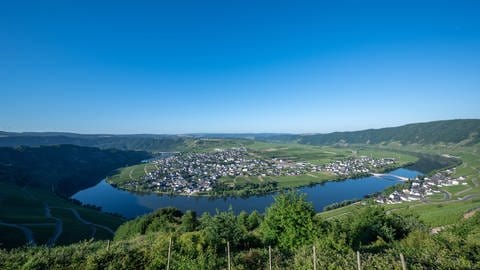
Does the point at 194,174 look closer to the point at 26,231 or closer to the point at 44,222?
the point at 44,222

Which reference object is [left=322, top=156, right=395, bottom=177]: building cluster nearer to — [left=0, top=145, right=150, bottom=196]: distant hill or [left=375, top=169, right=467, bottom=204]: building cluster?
[left=375, top=169, right=467, bottom=204]: building cluster

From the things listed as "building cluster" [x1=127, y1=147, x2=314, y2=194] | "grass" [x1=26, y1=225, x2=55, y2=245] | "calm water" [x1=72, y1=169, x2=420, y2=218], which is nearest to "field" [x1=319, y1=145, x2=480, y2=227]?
"calm water" [x1=72, y1=169, x2=420, y2=218]

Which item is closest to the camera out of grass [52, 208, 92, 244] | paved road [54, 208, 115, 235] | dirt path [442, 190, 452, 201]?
grass [52, 208, 92, 244]

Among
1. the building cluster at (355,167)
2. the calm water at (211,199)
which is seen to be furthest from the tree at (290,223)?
the building cluster at (355,167)

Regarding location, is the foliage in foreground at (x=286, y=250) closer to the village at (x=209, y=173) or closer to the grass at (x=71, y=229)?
the grass at (x=71, y=229)

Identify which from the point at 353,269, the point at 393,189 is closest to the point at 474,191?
the point at 393,189

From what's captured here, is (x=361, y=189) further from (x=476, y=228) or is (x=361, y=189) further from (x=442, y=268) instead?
(x=442, y=268)
